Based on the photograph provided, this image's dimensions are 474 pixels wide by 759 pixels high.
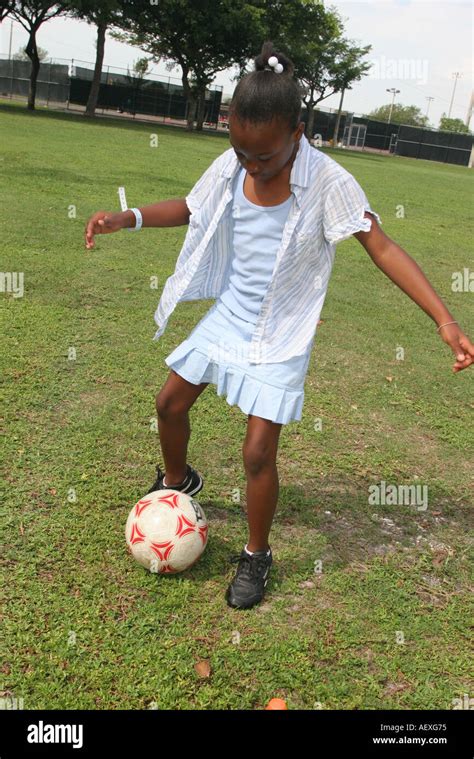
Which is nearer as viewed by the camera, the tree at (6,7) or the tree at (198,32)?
the tree at (6,7)

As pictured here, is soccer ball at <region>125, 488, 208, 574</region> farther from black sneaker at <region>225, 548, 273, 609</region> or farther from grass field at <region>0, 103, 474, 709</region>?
black sneaker at <region>225, 548, 273, 609</region>

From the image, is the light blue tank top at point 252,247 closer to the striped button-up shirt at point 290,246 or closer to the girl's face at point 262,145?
the striped button-up shirt at point 290,246

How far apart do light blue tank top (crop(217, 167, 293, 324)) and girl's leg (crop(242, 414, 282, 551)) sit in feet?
1.43

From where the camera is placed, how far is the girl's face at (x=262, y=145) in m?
2.44

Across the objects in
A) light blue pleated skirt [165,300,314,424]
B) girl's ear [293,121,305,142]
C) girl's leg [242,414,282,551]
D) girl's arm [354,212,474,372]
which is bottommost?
girl's leg [242,414,282,551]

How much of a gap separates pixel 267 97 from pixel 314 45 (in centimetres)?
4771

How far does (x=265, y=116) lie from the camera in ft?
7.93

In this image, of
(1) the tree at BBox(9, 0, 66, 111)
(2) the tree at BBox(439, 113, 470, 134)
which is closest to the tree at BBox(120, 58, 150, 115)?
(1) the tree at BBox(9, 0, 66, 111)

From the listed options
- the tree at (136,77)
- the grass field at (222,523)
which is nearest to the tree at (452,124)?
the tree at (136,77)

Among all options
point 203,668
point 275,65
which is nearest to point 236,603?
point 203,668

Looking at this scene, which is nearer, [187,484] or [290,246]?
[290,246]

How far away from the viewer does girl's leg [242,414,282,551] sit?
2.81 m

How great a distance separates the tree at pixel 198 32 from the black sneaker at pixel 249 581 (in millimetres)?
37291

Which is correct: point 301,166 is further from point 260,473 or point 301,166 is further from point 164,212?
point 260,473
